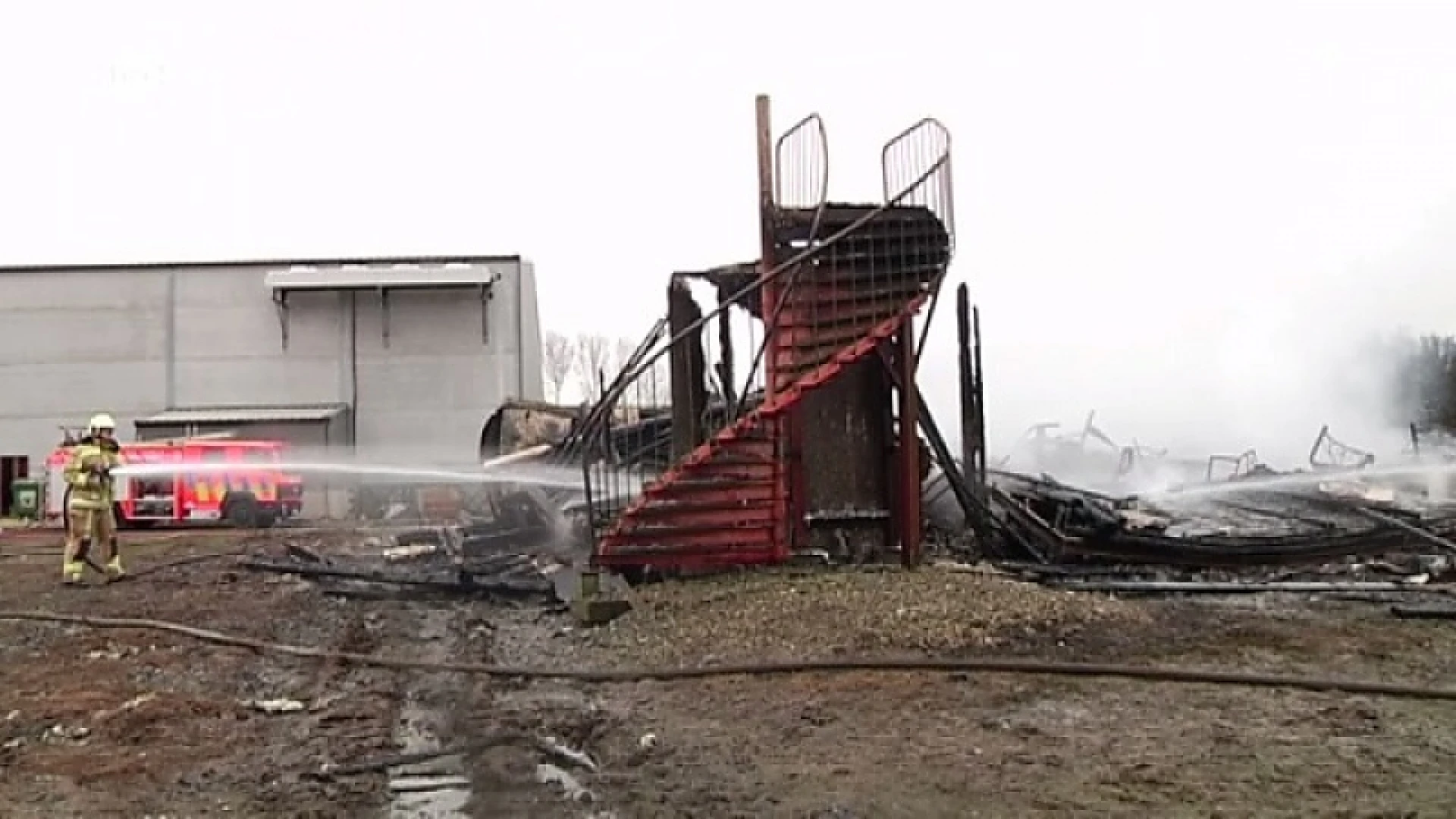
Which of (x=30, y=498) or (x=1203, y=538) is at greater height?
(x=30, y=498)

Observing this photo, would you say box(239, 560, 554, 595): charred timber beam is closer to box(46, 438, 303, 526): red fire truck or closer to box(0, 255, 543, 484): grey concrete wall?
box(46, 438, 303, 526): red fire truck

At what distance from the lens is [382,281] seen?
32938 millimetres

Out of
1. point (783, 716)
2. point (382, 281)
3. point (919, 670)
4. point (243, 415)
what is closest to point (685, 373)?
point (919, 670)

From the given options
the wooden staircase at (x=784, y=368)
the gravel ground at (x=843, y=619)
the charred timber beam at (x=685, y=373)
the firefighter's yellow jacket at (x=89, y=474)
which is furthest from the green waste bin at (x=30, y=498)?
the gravel ground at (x=843, y=619)

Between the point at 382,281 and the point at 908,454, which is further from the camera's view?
the point at 382,281

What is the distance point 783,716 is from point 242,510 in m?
19.0

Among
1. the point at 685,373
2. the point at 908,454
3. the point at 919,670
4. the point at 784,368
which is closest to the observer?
the point at 919,670

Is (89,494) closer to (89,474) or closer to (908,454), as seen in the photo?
(89,474)

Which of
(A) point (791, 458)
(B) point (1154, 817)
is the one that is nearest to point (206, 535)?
(A) point (791, 458)

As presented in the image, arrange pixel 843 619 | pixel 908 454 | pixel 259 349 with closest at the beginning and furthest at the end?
pixel 843 619 → pixel 908 454 → pixel 259 349

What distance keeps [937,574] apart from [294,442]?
2538 centimetres

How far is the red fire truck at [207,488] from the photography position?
868 inches

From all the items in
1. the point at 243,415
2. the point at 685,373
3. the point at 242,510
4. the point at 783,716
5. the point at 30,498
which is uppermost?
the point at 243,415

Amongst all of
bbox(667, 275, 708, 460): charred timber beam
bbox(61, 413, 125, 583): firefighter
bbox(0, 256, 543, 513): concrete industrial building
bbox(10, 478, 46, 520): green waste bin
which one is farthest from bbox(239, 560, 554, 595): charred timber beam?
bbox(0, 256, 543, 513): concrete industrial building
